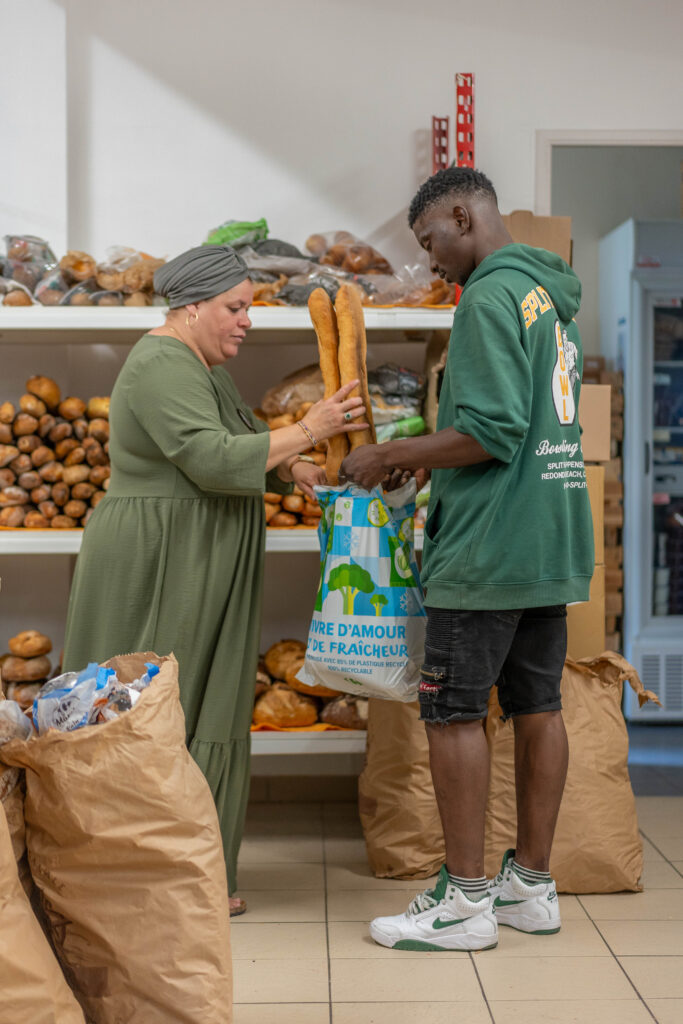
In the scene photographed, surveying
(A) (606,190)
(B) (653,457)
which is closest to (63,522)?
(B) (653,457)

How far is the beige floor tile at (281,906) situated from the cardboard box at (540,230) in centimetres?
200


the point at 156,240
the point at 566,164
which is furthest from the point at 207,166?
the point at 566,164

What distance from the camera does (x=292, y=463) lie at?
8.84ft

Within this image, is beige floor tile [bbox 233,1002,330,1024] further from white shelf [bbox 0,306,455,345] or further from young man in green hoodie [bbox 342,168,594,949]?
white shelf [bbox 0,306,455,345]

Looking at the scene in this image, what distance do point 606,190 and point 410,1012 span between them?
5314mm

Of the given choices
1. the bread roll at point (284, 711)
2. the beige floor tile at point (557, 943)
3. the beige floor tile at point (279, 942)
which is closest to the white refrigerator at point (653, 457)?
the bread roll at point (284, 711)

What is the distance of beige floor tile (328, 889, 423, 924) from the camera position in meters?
2.49

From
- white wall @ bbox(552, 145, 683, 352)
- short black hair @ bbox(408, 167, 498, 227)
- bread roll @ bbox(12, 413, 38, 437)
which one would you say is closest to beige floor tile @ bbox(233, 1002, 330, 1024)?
short black hair @ bbox(408, 167, 498, 227)

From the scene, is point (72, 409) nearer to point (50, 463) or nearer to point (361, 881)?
point (50, 463)

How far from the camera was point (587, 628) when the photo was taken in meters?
2.99

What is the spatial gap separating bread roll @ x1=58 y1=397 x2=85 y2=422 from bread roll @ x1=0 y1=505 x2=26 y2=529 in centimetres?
32

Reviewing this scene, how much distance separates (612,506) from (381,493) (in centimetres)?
300

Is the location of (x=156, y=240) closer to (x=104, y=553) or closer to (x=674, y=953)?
(x=104, y=553)

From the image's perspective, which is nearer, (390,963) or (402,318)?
(390,963)
